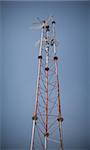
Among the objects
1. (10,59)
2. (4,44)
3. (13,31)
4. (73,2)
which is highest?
(73,2)

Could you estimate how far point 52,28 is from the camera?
117 inches

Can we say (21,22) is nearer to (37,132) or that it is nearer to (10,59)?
(10,59)

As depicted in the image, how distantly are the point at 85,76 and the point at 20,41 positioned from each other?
1.05 metres

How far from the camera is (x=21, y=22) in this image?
306 centimetres

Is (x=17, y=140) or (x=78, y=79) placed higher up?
(x=78, y=79)

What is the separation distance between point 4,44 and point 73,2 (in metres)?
1.16

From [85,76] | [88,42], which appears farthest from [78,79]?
[88,42]

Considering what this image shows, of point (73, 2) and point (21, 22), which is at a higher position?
point (73, 2)

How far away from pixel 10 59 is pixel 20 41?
11.5 inches

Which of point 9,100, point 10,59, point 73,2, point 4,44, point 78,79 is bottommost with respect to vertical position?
point 9,100

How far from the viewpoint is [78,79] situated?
3049 millimetres

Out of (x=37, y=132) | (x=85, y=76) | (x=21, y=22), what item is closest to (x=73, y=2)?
(x=21, y=22)

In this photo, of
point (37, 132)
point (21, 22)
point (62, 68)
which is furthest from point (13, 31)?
point (37, 132)

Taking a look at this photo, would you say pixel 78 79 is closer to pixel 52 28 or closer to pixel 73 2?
pixel 52 28
